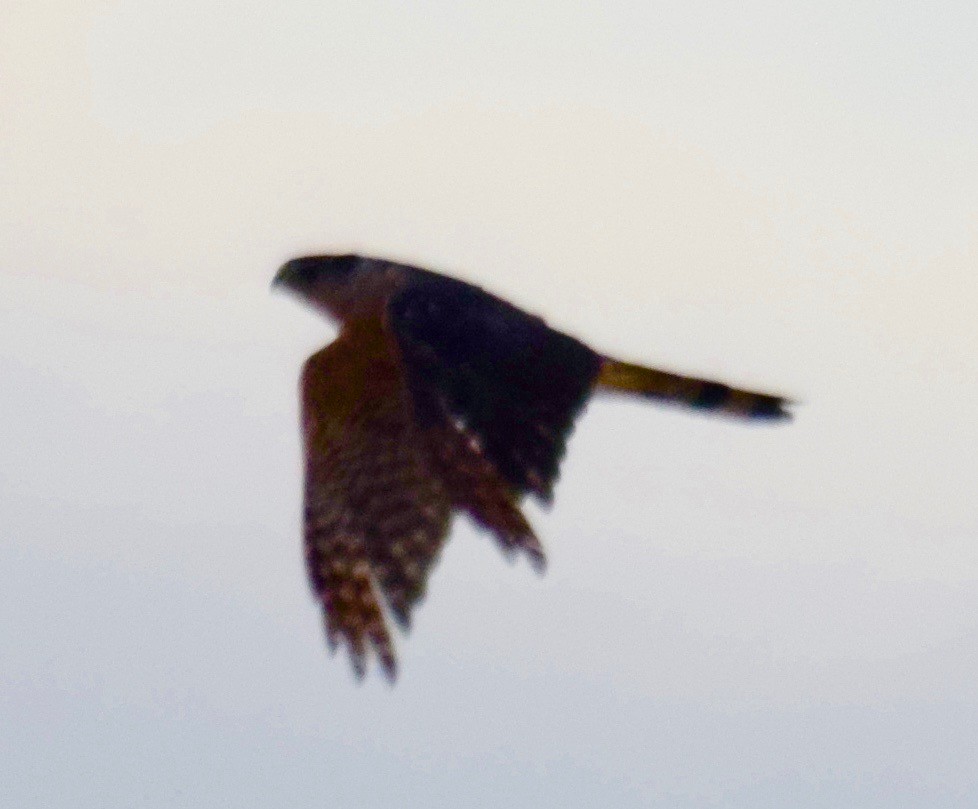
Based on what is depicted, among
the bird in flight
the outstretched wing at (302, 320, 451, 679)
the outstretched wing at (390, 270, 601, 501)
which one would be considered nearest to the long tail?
the bird in flight

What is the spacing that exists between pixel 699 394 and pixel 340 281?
45.3 inches

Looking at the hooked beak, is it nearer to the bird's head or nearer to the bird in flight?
the bird's head

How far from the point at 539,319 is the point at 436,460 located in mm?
566

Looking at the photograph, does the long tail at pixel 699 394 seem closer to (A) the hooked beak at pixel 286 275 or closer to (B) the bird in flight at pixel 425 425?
(B) the bird in flight at pixel 425 425

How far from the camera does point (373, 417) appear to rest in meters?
6.59

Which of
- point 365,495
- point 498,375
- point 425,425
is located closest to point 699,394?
point 498,375

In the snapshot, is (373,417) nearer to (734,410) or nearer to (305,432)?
(305,432)

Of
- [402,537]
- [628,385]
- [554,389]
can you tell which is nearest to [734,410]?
[628,385]

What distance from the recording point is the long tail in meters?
6.84

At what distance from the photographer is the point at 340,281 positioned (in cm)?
739

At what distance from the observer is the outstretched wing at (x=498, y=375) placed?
239 inches

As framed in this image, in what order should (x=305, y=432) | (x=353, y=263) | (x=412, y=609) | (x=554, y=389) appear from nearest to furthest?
(x=412, y=609)
(x=554, y=389)
(x=305, y=432)
(x=353, y=263)

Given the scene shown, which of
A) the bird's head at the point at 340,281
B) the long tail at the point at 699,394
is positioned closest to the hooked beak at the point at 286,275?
the bird's head at the point at 340,281

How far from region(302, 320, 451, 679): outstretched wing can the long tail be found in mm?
625
